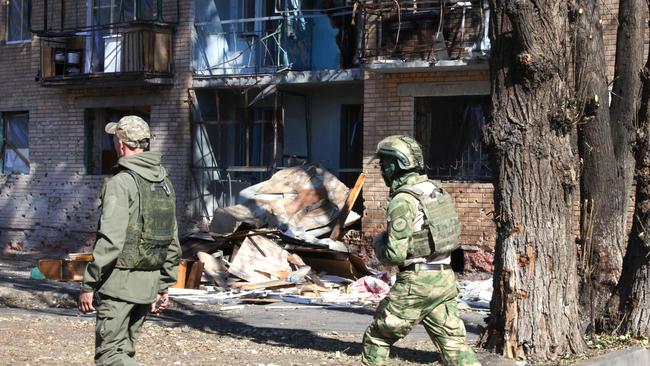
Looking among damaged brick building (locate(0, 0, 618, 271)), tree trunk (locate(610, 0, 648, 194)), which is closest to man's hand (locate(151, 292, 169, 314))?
tree trunk (locate(610, 0, 648, 194))

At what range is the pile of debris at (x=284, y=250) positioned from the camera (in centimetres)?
1352

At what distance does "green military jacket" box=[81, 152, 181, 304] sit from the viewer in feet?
17.4

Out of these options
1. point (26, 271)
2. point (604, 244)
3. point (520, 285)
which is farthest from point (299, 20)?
point (520, 285)

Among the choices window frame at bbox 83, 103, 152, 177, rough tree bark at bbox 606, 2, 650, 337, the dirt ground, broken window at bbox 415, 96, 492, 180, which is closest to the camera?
the dirt ground

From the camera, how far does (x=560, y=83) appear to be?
7602mm

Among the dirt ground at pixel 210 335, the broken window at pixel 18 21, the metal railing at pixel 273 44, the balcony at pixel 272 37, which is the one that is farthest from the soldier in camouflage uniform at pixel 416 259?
the broken window at pixel 18 21

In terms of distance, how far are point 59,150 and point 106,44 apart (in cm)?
266

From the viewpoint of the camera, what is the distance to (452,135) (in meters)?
16.1

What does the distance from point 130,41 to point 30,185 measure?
4.21 m

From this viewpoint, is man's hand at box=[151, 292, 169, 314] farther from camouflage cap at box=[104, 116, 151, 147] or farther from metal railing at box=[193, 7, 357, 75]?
metal railing at box=[193, 7, 357, 75]

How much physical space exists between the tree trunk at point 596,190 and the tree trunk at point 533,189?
1.39 meters

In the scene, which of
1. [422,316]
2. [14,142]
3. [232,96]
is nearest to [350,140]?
[232,96]

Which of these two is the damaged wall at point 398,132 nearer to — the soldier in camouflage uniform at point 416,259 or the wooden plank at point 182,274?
the wooden plank at point 182,274

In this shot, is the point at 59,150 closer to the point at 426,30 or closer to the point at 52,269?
the point at 52,269
